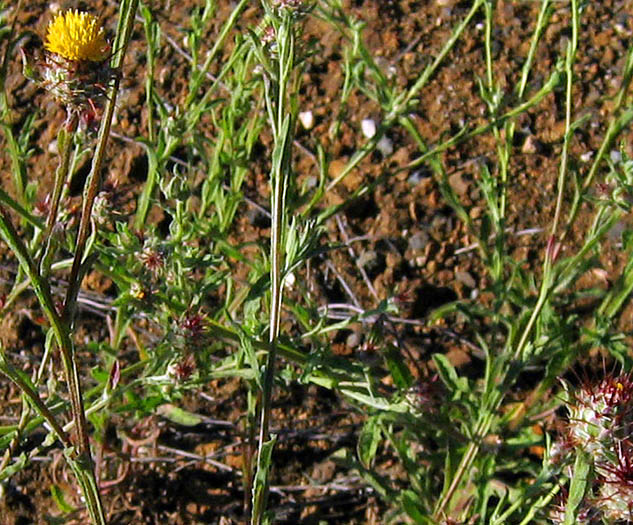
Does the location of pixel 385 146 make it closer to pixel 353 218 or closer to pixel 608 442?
pixel 353 218

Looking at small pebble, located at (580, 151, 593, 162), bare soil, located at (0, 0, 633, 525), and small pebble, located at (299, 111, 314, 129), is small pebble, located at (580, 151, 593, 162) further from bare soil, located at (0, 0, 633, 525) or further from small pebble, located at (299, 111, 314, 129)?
small pebble, located at (299, 111, 314, 129)

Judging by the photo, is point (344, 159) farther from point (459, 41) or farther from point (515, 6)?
point (515, 6)

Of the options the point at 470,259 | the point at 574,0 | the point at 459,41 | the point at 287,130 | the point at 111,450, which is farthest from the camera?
the point at 459,41

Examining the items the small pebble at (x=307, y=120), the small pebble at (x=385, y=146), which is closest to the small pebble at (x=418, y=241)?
the small pebble at (x=385, y=146)

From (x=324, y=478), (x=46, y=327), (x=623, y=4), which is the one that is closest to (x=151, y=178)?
(x=46, y=327)

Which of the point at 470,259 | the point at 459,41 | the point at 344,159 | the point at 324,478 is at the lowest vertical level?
the point at 324,478

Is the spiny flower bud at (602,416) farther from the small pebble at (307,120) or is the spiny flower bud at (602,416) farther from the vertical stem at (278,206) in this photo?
the small pebble at (307,120)

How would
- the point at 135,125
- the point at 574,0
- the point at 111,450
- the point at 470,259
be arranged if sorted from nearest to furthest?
the point at 574,0, the point at 111,450, the point at 470,259, the point at 135,125
